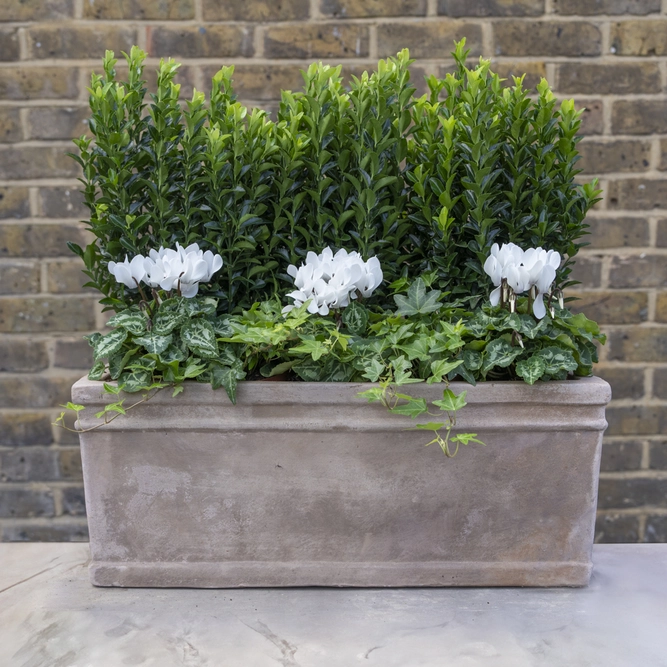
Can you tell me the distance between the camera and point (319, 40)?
1729 millimetres

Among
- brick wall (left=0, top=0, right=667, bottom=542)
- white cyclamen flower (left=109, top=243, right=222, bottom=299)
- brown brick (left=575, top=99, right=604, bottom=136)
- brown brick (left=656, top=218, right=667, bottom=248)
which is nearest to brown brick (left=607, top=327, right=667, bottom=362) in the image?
brick wall (left=0, top=0, right=667, bottom=542)

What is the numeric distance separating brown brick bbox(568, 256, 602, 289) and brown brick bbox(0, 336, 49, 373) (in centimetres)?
151

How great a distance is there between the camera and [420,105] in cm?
125

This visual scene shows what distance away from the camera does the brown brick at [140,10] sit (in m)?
1.71

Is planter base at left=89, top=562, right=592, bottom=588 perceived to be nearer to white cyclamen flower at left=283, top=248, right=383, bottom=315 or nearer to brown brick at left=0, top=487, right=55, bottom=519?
white cyclamen flower at left=283, top=248, right=383, bottom=315

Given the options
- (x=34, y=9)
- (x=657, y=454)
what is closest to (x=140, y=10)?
(x=34, y=9)

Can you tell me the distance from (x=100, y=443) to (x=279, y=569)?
0.35m

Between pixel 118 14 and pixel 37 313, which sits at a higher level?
pixel 118 14

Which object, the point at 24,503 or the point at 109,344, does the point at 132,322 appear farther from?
the point at 24,503

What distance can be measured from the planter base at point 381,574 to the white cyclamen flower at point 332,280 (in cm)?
42

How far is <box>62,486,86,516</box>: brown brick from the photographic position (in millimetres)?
1854

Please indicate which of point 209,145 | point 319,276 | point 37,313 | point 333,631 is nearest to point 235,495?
point 333,631

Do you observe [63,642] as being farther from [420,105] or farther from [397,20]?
[397,20]

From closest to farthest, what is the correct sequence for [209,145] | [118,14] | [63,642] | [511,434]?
1. [63,642]
2. [511,434]
3. [209,145]
4. [118,14]
